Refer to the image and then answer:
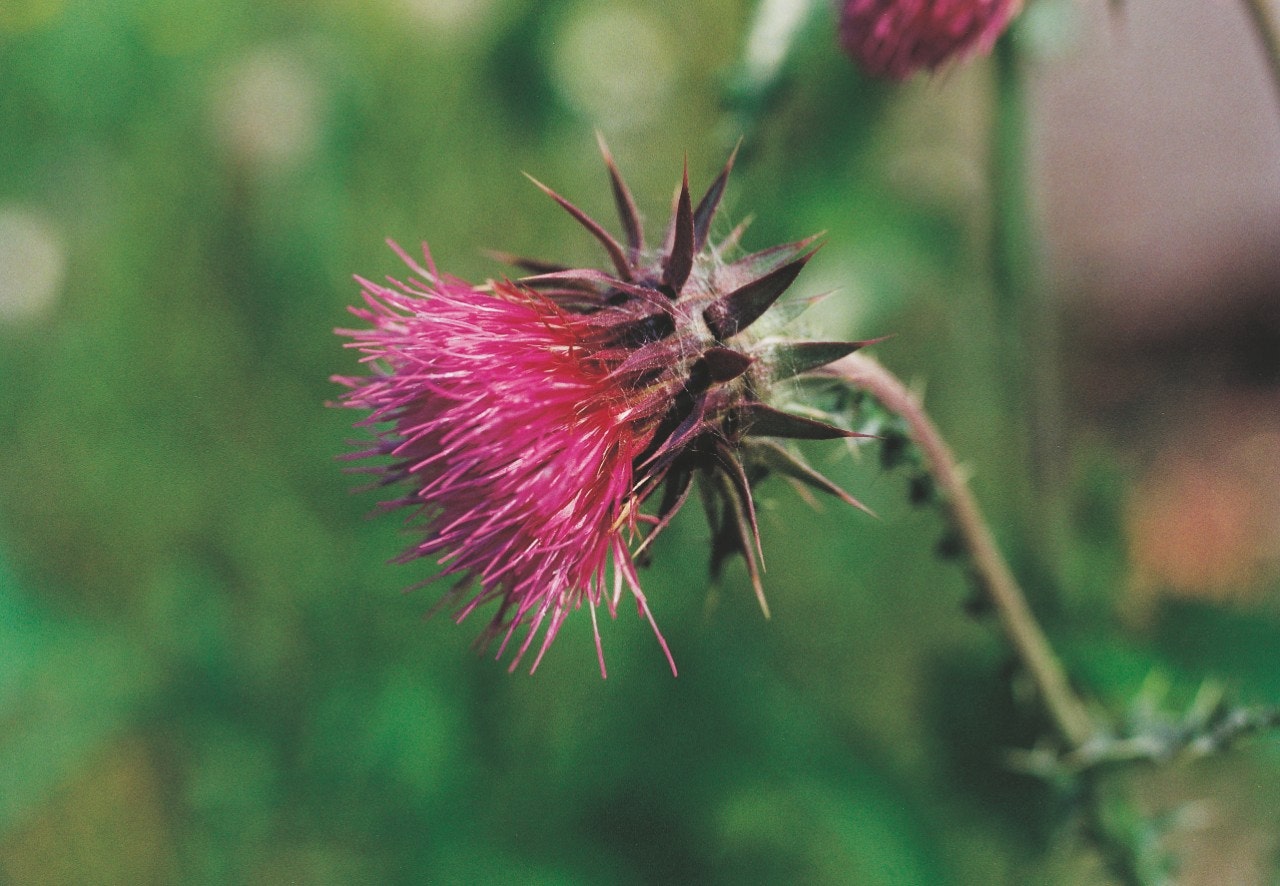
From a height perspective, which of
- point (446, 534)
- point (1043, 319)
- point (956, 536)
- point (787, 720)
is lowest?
point (787, 720)

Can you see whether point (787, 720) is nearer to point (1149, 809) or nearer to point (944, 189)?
point (1149, 809)

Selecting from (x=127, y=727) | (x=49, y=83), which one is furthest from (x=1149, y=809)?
(x=49, y=83)

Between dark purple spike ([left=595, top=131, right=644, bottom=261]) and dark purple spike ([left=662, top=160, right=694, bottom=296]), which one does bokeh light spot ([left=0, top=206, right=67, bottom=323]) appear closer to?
dark purple spike ([left=595, top=131, right=644, bottom=261])

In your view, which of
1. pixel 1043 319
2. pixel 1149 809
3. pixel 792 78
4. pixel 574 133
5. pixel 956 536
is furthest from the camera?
pixel 574 133

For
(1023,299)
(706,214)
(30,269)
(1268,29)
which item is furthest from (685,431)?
(30,269)

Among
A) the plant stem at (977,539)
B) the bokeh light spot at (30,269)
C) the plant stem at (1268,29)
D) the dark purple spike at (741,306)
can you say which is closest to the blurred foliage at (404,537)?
the bokeh light spot at (30,269)

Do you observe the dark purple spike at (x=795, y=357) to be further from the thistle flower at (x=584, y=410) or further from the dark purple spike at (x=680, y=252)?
the dark purple spike at (x=680, y=252)
